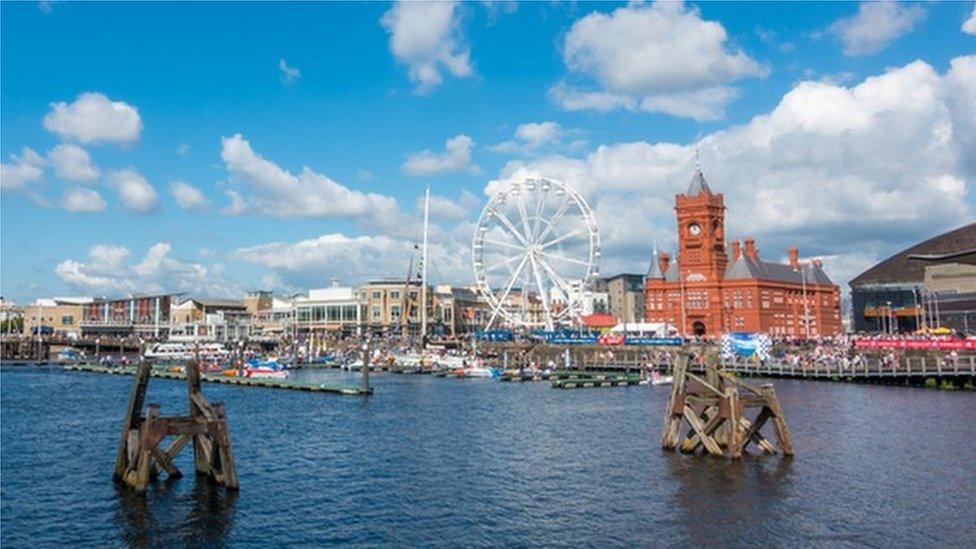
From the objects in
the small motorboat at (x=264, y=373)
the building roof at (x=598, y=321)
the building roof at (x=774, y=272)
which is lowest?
the small motorboat at (x=264, y=373)

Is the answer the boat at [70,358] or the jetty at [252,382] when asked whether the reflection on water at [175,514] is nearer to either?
the jetty at [252,382]

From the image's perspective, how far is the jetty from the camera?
78125 mm

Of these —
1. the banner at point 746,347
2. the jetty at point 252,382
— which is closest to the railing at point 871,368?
the banner at point 746,347

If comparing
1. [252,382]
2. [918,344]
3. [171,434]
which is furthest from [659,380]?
[171,434]

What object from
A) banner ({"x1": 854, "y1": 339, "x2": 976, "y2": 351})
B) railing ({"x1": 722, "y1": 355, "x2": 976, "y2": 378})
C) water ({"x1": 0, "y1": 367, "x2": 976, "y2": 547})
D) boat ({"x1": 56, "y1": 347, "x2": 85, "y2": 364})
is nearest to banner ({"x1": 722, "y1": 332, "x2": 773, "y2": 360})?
railing ({"x1": 722, "y1": 355, "x2": 976, "y2": 378})

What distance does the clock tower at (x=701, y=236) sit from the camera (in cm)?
14000

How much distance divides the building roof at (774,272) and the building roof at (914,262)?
20724mm

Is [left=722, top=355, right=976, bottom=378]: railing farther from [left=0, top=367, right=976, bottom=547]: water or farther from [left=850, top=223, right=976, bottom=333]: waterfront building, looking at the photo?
[left=850, top=223, right=976, bottom=333]: waterfront building

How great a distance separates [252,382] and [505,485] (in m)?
61.1

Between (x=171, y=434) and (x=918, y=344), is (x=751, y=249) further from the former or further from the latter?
(x=171, y=434)

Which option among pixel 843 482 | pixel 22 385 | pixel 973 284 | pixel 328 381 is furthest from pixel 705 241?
pixel 843 482

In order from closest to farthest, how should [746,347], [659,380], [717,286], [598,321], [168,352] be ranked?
[659,380] → [746,347] → [717,286] → [168,352] → [598,321]

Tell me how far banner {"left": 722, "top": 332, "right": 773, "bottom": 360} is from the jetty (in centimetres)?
4546

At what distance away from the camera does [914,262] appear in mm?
164750
